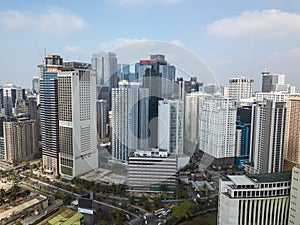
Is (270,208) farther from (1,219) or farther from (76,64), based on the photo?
(76,64)

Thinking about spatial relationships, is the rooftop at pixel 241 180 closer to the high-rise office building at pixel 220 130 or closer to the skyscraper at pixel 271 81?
the high-rise office building at pixel 220 130

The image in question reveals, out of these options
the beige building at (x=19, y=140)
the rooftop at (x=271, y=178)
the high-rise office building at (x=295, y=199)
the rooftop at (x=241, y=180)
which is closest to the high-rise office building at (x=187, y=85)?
the rooftop at (x=241, y=180)

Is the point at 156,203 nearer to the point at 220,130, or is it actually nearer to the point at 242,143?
the point at 220,130

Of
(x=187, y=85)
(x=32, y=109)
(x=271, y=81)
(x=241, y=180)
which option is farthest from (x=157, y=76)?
(x=271, y=81)

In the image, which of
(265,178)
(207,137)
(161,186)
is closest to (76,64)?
(161,186)

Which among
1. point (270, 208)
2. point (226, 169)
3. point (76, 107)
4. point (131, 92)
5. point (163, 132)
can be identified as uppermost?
point (131, 92)

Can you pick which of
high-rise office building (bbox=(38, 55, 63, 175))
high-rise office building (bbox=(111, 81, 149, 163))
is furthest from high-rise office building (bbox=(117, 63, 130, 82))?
high-rise office building (bbox=(38, 55, 63, 175))

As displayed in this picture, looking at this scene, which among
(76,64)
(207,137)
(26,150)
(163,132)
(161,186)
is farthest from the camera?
(26,150)
